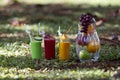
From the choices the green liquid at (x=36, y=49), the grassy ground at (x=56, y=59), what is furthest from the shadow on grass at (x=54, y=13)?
the green liquid at (x=36, y=49)

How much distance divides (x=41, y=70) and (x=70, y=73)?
1.31 feet

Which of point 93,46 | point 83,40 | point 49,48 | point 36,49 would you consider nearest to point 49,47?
point 49,48

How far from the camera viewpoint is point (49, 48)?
17.6ft

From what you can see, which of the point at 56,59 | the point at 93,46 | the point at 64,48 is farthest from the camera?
the point at 56,59

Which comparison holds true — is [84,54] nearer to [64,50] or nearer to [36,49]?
[64,50]

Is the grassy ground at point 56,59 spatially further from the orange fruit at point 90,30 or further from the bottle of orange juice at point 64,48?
the orange fruit at point 90,30

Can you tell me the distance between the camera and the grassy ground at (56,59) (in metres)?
4.79

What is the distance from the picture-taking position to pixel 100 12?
32.4 feet

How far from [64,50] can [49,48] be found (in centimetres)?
18

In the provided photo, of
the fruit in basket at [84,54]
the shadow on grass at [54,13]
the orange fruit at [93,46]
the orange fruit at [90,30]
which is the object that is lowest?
the shadow on grass at [54,13]

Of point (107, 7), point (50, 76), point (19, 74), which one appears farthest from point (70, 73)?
point (107, 7)

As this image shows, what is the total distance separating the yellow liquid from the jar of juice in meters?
0.14

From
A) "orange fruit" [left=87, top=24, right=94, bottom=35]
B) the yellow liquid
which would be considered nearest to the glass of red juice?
the yellow liquid

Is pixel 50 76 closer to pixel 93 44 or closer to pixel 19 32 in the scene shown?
pixel 93 44
